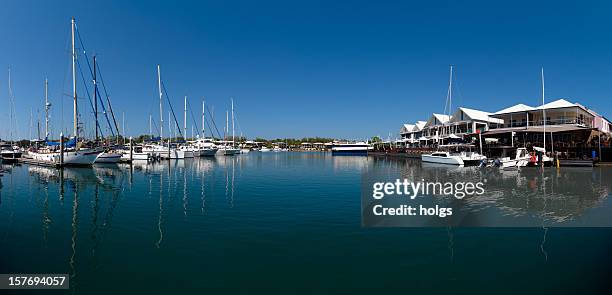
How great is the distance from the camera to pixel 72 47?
38.8 metres

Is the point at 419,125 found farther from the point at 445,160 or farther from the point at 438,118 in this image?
the point at 445,160

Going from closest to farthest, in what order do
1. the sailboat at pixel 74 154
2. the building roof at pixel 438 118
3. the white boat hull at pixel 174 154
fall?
the sailboat at pixel 74 154 < the white boat hull at pixel 174 154 < the building roof at pixel 438 118

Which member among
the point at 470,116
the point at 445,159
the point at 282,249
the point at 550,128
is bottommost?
the point at 282,249

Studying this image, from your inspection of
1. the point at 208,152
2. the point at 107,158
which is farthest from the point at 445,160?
the point at 208,152

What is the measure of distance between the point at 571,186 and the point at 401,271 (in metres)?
23.2

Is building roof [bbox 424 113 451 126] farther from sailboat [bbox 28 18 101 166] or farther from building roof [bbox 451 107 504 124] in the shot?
sailboat [bbox 28 18 101 166]

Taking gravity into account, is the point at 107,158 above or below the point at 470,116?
below

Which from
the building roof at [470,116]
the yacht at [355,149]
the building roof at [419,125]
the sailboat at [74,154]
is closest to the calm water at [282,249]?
the sailboat at [74,154]

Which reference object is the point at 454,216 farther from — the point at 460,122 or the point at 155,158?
the point at 460,122

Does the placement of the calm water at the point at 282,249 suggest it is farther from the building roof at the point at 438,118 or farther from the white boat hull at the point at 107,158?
the building roof at the point at 438,118

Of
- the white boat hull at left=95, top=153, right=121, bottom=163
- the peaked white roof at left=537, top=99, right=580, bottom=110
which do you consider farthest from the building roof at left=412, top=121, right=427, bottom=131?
the white boat hull at left=95, top=153, right=121, bottom=163

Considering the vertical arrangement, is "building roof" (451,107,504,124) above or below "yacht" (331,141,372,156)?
above

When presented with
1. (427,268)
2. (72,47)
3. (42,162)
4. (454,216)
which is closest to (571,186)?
Answer: (454,216)

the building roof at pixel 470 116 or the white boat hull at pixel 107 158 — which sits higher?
the building roof at pixel 470 116
